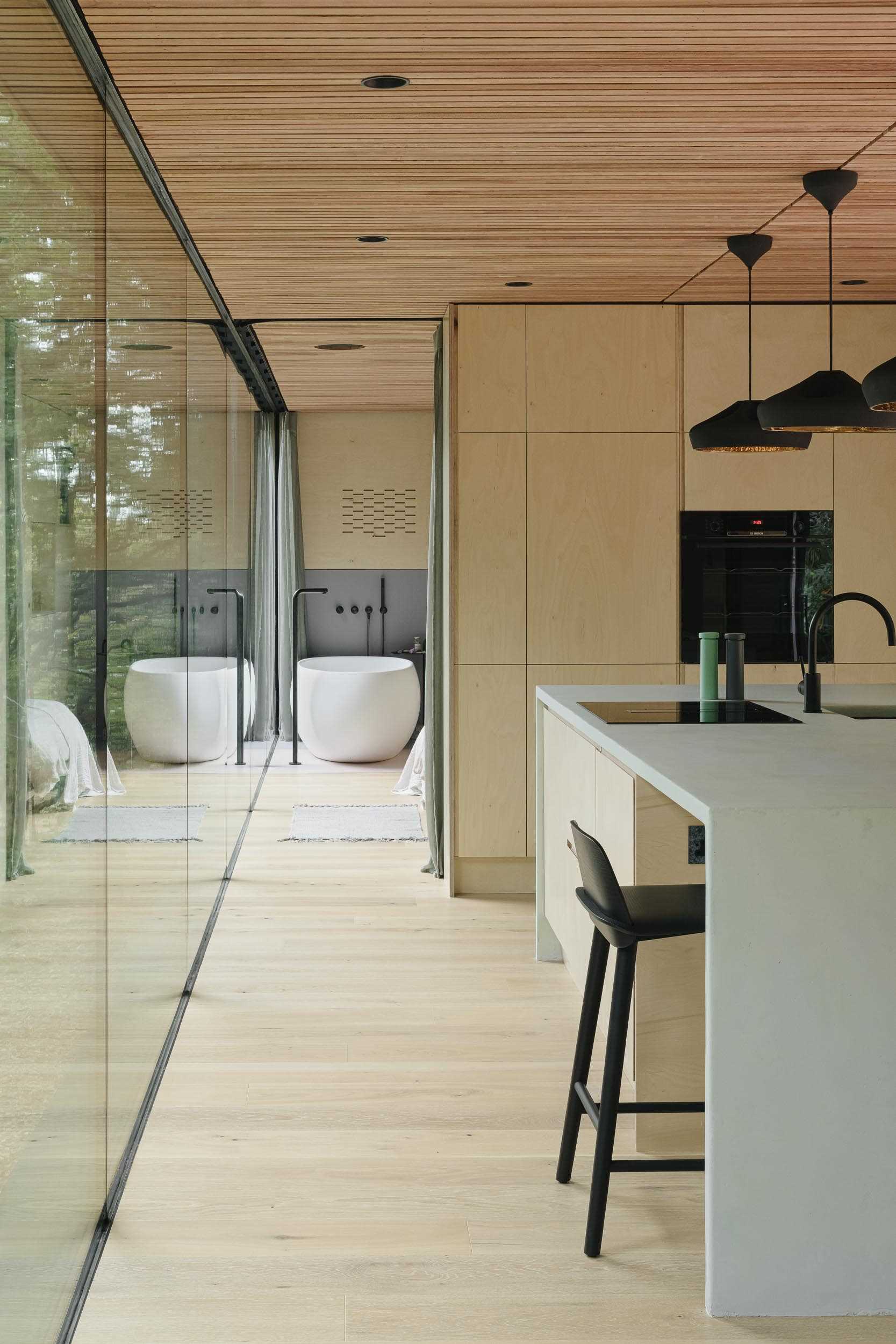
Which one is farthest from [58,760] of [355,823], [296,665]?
[296,665]

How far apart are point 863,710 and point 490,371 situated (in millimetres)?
2185

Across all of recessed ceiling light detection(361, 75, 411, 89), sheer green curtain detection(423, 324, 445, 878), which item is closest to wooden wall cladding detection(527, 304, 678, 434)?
sheer green curtain detection(423, 324, 445, 878)

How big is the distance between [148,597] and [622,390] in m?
2.55

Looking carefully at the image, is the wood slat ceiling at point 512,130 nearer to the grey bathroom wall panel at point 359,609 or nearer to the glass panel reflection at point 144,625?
the glass panel reflection at point 144,625

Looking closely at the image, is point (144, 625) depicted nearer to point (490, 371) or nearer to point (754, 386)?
point (490, 371)

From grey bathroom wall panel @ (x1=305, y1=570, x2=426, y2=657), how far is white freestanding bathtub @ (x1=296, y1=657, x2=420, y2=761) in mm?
921

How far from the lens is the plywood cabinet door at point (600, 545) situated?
16.2ft

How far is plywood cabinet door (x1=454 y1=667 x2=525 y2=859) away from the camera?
16.4 ft

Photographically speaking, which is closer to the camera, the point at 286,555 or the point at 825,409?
the point at 825,409

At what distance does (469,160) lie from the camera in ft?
10.4

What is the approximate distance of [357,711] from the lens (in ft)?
26.7

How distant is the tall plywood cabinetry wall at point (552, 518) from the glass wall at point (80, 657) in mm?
1482

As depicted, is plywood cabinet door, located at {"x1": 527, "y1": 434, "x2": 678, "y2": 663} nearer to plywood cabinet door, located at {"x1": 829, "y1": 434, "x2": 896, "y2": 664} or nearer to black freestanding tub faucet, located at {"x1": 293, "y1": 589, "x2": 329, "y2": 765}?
plywood cabinet door, located at {"x1": 829, "y1": 434, "x2": 896, "y2": 664}

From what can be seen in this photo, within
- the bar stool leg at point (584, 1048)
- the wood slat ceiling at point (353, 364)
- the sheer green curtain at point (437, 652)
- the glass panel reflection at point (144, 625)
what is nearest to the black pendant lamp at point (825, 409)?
the bar stool leg at point (584, 1048)
